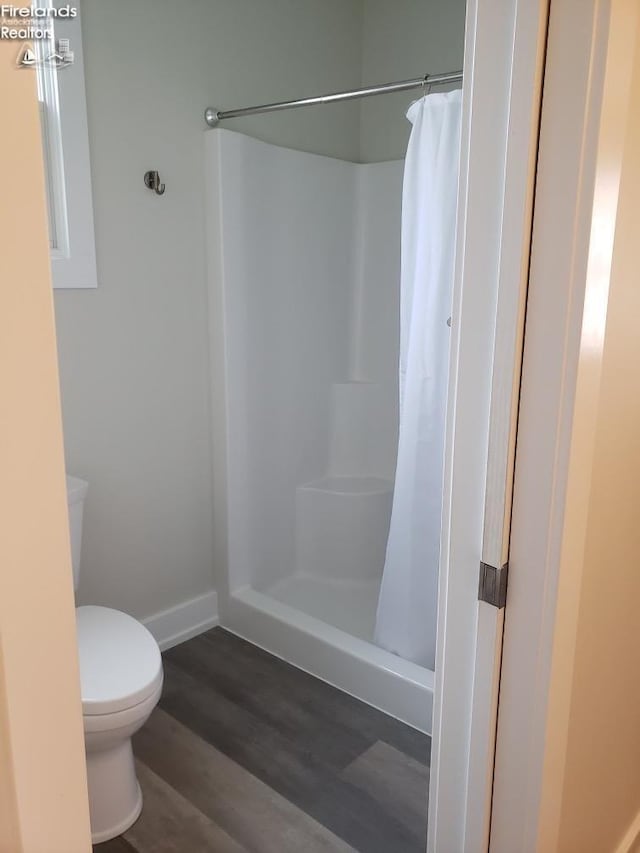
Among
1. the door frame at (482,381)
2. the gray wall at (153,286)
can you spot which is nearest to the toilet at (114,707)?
the gray wall at (153,286)

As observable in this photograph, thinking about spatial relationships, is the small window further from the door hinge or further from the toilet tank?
the door hinge

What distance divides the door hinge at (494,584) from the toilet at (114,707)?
101 cm

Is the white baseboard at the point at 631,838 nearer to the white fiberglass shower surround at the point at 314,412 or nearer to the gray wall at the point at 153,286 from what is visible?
the white fiberglass shower surround at the point at 314,412

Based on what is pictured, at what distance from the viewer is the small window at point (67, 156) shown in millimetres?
1999

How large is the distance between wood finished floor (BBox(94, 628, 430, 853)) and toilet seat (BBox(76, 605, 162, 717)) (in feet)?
1.19

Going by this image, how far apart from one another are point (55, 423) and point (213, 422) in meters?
2.13

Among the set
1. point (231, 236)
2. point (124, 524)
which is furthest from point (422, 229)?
point (124, 524)

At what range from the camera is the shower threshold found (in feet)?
7.03

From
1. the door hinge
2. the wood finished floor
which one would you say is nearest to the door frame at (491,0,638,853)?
the door hinge

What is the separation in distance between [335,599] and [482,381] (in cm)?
202

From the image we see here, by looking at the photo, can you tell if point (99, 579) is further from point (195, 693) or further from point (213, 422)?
point (213, 422)

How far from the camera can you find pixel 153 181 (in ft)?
7.52

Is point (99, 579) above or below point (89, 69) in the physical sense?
below

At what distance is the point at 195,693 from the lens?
2.32 meters
